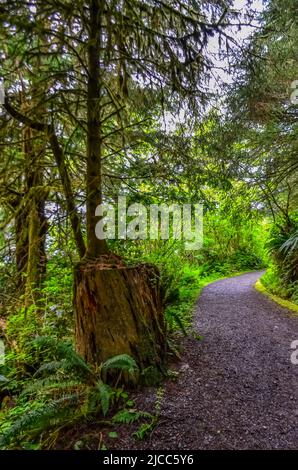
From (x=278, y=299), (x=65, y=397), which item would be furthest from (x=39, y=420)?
(x=278, y=299)

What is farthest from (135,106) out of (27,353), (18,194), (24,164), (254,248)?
(254,248)

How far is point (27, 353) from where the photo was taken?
3414 mm

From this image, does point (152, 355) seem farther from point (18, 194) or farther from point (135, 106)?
point (135, 106)

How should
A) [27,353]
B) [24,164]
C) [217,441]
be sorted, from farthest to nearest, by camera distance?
[27,353] < [24,164] < [217,441]

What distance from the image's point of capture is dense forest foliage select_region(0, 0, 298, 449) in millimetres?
2225

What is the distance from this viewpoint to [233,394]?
2.41 m

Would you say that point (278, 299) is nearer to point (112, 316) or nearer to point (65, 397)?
point (112, 316)

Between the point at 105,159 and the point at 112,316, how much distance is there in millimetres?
2341

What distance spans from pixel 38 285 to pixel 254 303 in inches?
182

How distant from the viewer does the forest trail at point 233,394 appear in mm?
1864

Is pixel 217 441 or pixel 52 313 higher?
pixel 52 313

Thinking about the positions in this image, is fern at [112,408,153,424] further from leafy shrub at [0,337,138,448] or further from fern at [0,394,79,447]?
fern at [0,394,79,447]

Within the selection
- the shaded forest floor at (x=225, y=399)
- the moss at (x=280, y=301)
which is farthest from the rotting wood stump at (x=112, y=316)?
the moss at (x=280, y=301)

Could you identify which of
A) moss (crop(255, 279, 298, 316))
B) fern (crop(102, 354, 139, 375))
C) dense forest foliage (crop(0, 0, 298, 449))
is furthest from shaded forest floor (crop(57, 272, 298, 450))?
moss (crop(255, 279, 298, 316))
